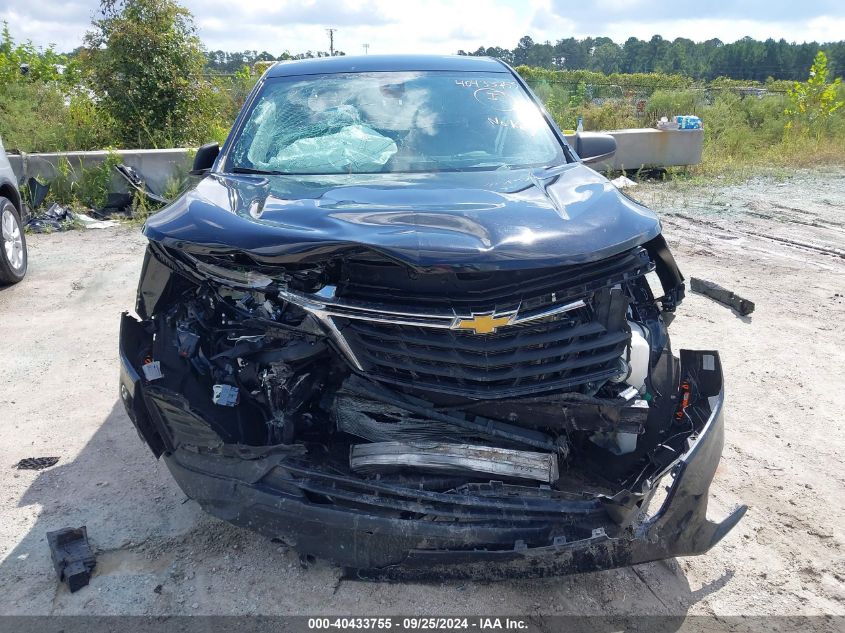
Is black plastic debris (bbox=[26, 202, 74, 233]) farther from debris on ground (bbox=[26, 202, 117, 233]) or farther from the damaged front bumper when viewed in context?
→ the damaged front bumper

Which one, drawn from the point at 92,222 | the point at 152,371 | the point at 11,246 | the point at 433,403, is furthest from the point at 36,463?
the point at 92,222

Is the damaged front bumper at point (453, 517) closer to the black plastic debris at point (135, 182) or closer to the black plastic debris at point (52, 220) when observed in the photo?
the black plastic debris at point (52, 220)

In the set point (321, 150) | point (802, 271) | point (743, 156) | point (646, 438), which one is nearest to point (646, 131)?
point (743, 156)

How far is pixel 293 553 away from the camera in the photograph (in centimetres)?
277

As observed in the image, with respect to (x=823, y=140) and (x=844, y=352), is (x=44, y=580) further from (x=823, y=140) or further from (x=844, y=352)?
(x=823, y=140)

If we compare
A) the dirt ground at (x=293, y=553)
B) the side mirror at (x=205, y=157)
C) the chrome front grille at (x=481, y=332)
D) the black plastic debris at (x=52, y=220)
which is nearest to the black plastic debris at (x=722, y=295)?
the dirt ground at (x=293, y=553)

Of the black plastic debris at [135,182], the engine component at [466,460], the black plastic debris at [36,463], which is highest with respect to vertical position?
the engine component at [466,460]

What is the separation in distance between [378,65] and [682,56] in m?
81.4

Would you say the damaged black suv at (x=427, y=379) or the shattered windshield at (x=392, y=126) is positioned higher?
the shattered windshield at (x=392, y=126)

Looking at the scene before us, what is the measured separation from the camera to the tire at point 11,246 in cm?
588

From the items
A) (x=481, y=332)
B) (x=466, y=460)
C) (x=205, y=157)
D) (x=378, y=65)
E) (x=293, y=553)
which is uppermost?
(x=378, y=65)

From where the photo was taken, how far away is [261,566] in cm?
270

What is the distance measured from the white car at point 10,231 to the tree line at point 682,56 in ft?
193

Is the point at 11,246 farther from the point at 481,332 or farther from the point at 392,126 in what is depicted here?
the point at 481,332
